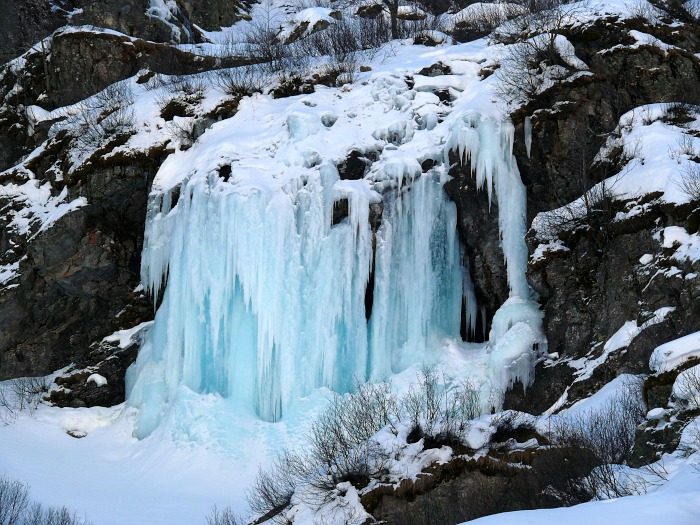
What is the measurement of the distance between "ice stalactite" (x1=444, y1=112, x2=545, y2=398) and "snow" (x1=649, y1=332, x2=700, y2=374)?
6.92 m

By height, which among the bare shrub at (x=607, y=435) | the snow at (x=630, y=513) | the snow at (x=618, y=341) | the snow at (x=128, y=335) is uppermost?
the snow at (x=630, y=513)

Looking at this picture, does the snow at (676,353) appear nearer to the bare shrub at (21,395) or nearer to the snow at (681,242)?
the snow at (681,242)

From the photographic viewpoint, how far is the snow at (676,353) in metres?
10.8

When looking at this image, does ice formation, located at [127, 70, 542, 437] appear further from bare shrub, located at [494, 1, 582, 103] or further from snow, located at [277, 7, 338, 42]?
snow, located at [277, 7, 338, 42]

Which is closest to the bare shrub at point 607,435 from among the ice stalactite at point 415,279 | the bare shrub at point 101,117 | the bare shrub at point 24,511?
the ice stalactite at point 415,279

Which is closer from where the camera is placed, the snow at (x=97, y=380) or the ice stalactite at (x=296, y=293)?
the ice stalactite at (x=296, y=293)

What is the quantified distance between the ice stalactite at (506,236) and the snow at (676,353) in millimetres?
6921

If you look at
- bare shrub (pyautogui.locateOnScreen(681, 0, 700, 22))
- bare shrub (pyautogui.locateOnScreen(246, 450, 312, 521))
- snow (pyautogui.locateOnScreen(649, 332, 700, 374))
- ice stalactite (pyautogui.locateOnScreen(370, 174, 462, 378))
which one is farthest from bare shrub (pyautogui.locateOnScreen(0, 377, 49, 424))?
bare shrub (pyautogui.locateOnScreen(681, 0, 700, 22))

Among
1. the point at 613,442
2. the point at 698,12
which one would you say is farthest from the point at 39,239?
the point at 698,12

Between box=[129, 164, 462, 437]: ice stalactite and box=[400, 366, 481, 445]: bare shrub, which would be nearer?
box=[400, 366, 481, 445]: bare shrub

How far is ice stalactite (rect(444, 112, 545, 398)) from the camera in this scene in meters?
18.2

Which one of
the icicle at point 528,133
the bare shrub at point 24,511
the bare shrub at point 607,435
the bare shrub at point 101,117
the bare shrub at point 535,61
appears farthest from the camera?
the bare shrub at point 101,117

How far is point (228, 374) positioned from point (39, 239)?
731cm

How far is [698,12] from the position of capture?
25562 millimetres
